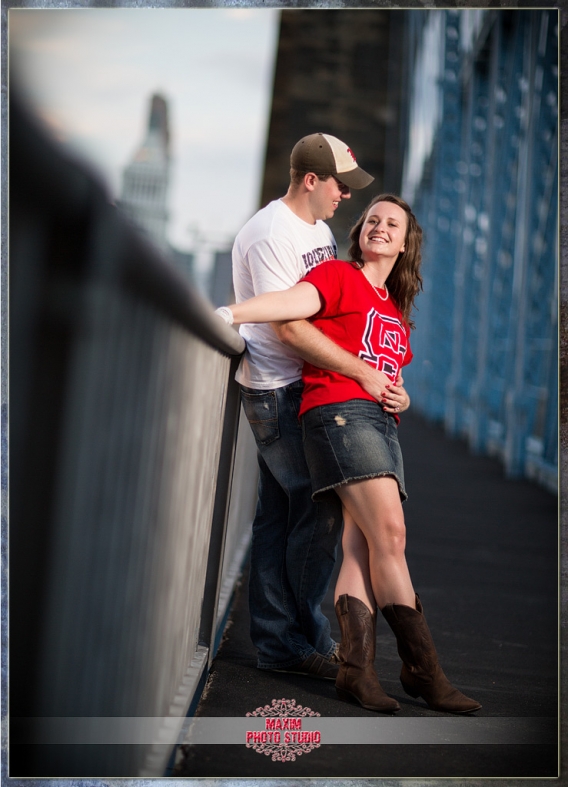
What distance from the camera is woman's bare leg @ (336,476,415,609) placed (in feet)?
6.91

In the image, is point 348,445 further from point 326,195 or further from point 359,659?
point 326,195

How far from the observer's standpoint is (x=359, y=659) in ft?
7.00

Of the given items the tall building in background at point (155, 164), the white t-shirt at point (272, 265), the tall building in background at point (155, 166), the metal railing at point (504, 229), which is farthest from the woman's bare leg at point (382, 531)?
the metal railing at point (504, 229)

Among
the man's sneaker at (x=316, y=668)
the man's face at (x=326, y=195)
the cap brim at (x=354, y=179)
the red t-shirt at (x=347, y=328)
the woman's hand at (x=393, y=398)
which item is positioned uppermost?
the cap brim at (x=354, y=179)

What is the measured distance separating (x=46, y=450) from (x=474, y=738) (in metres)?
1.40

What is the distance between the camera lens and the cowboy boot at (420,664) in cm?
211

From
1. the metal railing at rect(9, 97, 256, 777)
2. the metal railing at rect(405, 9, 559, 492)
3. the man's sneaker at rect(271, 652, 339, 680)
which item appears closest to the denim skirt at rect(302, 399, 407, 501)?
the metal railing at rect(9, 97, 256, 777)

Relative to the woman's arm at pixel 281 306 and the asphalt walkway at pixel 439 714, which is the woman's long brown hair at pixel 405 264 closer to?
the woman's arm at pixel 281 306

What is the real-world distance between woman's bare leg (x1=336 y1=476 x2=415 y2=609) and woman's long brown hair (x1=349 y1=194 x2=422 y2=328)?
0.49 meters

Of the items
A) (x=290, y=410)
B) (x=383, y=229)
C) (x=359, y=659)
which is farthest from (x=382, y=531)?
(x=383, y=229)

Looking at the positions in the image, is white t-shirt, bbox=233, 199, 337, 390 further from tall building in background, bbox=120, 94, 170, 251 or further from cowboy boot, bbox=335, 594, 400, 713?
cowboy boot, bbox=335, 594, 400, 713

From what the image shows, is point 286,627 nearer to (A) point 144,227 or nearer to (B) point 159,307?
(B) point 159,307

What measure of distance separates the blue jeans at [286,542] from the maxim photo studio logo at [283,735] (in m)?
0.22

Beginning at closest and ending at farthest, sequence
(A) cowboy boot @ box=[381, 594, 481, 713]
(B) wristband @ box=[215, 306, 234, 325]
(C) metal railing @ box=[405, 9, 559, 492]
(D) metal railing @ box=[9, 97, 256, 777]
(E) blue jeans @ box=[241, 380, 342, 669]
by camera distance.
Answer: (D) metal railing @ box=[9, 97, 256, 777] < (B) wristband @ box=[215, 306, 234, 325] < (A) cowboy boot @ box=[381, 594, 481, 713] < (E) blue jeans @ box=[241, 380, 342, 669] < (C) metal railing @ box=[405, 9, 559, 492]
